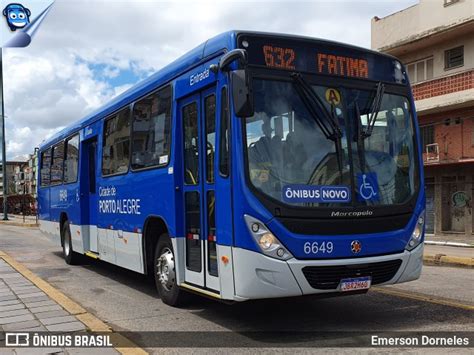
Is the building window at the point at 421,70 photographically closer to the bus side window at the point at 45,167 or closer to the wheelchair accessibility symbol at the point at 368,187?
the bus side window at the point at 45,167

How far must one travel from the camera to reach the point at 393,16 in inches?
996

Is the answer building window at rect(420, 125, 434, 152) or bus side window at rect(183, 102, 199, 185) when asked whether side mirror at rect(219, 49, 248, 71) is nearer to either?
bus side window at rect(183, 102, 199, 185)

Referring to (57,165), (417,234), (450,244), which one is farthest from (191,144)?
(450,244)

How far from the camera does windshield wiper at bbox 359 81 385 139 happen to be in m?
5.93

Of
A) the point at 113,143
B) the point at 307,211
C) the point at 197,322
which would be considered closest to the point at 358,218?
the point at 307,211

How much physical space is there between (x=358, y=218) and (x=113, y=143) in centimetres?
507

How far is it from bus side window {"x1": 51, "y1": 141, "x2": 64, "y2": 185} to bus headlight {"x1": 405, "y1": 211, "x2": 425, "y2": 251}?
9275 millimetres

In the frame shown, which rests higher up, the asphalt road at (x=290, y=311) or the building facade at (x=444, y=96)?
the building facade at (x=444, y=96)

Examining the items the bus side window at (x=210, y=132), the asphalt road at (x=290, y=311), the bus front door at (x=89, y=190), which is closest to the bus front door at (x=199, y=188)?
the bus side window at (x=210, y=132)

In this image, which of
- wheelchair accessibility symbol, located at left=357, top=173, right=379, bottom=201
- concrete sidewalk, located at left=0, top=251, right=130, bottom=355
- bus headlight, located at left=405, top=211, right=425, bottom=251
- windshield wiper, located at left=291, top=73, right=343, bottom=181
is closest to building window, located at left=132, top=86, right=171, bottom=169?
windshield wiper, located at left=291, top=73, right=343, bottom=181

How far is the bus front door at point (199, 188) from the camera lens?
6023mm

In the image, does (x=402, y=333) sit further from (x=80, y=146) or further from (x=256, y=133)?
(x=80, y=146)

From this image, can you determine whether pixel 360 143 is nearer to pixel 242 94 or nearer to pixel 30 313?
pixel 242 94

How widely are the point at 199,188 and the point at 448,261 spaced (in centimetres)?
878
